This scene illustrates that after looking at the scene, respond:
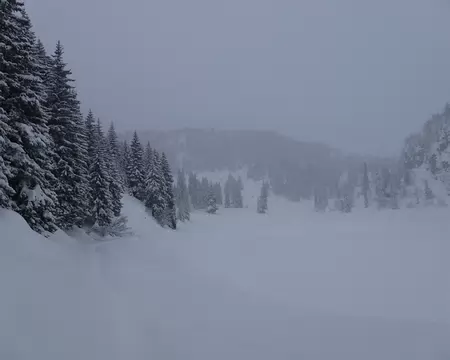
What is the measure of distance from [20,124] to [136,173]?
3256cm

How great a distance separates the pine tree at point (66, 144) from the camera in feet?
71.4

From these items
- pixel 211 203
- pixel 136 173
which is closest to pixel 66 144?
pixel 136 173

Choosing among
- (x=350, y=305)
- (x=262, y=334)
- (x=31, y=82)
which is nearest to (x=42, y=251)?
(x=262, y=334)

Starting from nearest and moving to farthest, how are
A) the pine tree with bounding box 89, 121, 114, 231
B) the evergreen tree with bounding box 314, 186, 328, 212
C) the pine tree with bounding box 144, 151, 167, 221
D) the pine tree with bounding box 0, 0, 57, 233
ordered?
the pine tree with bounding box 0, 0, 57, 233 < the pine tree with bounding box 89, 121, 114, 231 < the pine tree with bounding box 144, 151, 167, 221 < the evergreen tree with bounding box 314, 186, 328, 212

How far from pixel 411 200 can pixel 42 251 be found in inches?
4001

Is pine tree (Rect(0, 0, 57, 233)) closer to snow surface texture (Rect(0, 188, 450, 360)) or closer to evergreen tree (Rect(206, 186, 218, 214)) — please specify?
snow surface texture (Rect(0, 188, 450, 360))

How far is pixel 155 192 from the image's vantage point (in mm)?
44250

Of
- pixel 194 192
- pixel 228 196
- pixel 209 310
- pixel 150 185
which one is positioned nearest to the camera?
pixel 209 310

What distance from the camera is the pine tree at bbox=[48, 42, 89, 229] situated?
71.4 ft

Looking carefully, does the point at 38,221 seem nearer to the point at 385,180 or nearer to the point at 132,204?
the point at 132,204

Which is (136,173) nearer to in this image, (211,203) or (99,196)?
(99,196)

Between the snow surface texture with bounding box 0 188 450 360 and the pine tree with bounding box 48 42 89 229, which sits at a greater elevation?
the pine tree with bounding box 48 42 89 229

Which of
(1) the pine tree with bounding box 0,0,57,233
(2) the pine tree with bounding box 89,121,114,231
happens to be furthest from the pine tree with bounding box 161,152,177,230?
(1) the pine tree with bounding box 0,0,57,233

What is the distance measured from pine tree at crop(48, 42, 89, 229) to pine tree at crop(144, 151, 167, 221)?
19.7 meters
